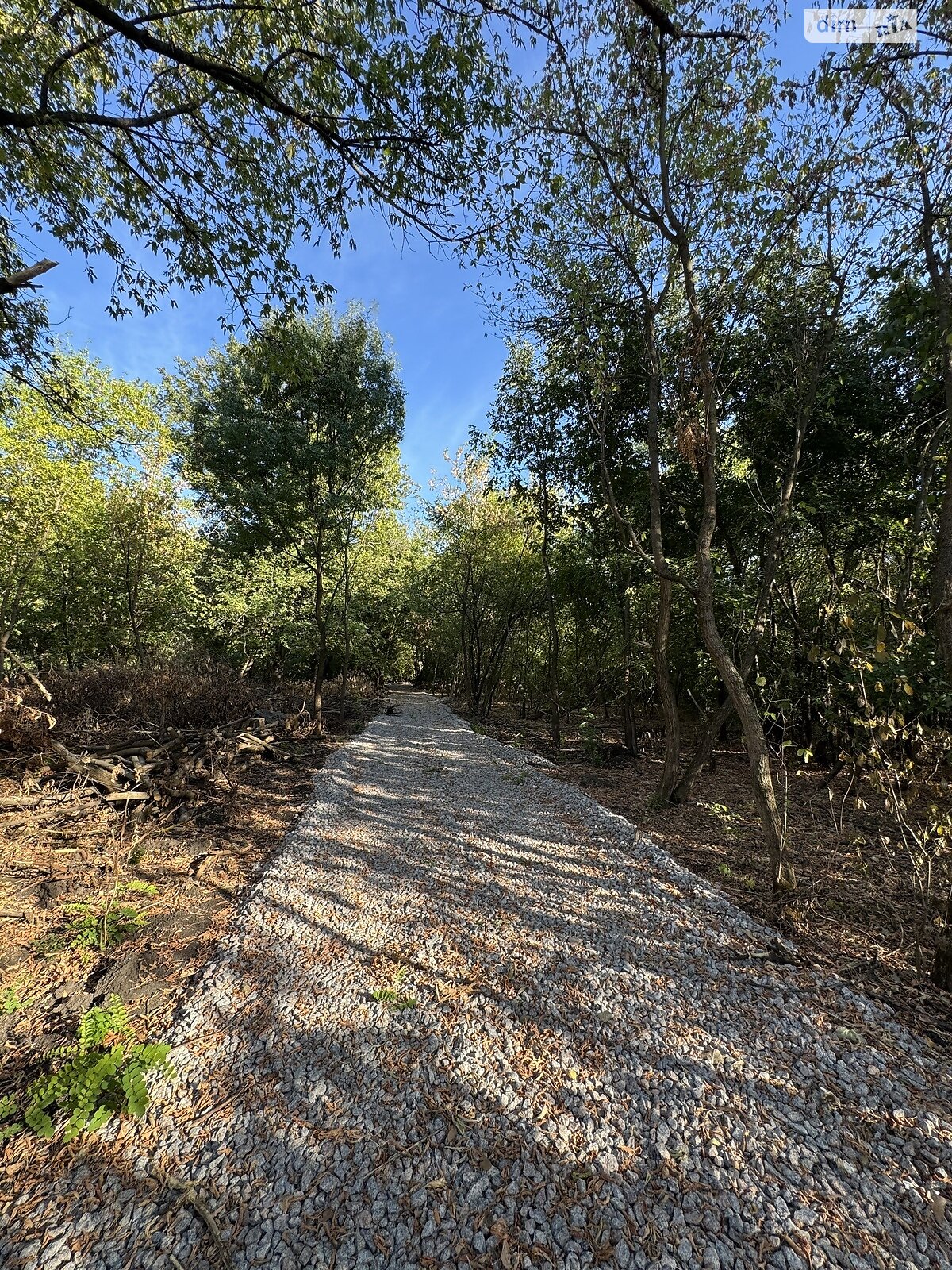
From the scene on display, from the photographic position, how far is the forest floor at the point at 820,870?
2898 millimetres

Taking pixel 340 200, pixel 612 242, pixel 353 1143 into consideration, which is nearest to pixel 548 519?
pixel 612 242

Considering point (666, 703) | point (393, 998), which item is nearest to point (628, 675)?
point (666, 703)

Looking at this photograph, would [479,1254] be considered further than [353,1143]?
No

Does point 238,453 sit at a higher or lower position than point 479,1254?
higher

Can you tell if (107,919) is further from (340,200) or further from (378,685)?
(378,685)

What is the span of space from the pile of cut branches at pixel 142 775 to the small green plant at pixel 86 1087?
3065mm

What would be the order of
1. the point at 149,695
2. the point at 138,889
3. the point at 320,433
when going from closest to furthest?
the point at 138,889 < the point at 149,695 < the point at 320,433

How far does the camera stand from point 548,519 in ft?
37.2

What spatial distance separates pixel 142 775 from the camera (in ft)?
17.5

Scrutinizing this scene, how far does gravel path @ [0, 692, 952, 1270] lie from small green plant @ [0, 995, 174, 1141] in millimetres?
Answer: 100

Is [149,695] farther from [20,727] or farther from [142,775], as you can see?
[142,775]

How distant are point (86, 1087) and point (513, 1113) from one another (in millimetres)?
1723

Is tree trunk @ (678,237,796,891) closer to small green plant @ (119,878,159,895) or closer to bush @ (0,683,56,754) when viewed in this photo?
small green plant @ (119,878,159,895)

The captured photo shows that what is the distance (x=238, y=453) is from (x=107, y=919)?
12484mm
